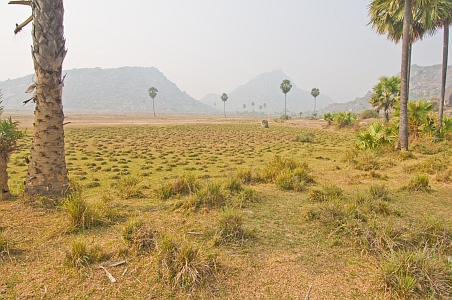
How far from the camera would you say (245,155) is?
643 inches

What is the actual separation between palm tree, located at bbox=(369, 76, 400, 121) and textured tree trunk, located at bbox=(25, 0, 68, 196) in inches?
1066

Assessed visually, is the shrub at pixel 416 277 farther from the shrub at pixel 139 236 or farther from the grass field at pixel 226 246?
the shrub at pixel 139 236

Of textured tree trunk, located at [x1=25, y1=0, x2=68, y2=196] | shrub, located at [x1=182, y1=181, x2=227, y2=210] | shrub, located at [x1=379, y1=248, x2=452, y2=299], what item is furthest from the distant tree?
shrub, located at [x1=379, y1=248, x2=452, y2=299]

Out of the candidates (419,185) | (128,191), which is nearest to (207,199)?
(128,191)

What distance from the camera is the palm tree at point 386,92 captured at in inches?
1000

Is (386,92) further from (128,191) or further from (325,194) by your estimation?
(128,191)

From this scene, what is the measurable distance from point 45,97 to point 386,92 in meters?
28.1

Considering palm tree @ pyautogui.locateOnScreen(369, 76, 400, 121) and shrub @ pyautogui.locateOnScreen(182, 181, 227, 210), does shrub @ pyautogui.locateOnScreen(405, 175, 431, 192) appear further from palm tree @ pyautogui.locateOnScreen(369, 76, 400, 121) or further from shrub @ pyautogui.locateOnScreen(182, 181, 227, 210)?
palm tree @ pyautogui.locateOnScreen(369, 76, 400, 121)

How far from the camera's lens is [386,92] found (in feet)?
85.5

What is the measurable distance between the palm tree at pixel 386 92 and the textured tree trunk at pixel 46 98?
27.1m

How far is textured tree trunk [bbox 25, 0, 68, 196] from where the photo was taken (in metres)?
5.20

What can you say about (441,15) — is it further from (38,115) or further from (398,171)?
(38,115)

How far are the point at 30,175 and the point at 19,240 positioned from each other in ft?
5.33

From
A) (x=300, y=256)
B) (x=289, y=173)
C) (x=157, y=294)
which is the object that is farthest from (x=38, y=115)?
(x=289, y=173)
